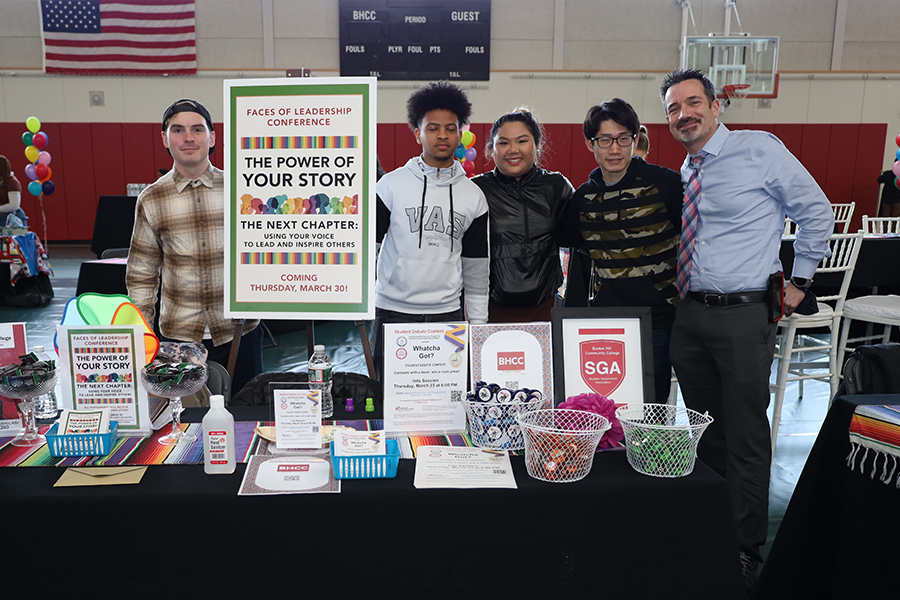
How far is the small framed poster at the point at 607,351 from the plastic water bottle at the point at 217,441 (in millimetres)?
695

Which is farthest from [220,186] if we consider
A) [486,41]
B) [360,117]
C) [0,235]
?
[486,41]

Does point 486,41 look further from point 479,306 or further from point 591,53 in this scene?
point 479,306

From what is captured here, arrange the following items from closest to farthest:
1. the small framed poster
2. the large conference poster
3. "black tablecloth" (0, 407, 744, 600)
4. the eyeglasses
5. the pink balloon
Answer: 1. "black tablecloth" (0, 407, 744, 600)
2. the small framed poster
3. the large conference poster
4. the eyeglasses
5. the pink balloon

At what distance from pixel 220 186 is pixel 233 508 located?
48.0 inches

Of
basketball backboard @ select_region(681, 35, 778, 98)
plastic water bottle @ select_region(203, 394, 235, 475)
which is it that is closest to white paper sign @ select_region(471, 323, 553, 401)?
plastic water bottle @ select_region(203, 394, 235, 475)

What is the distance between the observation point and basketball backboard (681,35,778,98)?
8547 mm

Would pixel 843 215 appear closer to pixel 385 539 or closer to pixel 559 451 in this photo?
pixel 559 451

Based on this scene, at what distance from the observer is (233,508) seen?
1083mm

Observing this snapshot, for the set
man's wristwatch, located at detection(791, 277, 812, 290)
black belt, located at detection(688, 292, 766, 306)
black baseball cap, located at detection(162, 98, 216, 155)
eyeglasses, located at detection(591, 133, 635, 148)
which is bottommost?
black belt, located at detection(688, 292, 766, 306)

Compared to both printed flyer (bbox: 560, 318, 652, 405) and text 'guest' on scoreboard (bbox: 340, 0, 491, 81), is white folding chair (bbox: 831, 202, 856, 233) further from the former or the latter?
text 'guest' on scoreboard (bbox: 340, 0, 491, 81)

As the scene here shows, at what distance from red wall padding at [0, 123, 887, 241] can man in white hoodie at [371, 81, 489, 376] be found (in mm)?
7477

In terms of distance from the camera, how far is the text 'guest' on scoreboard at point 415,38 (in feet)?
28.8

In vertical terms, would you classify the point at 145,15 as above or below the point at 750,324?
above

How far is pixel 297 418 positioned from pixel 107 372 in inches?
16.8
